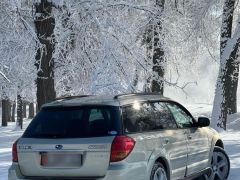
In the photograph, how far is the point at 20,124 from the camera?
35.8 meters

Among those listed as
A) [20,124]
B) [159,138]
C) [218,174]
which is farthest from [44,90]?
[20,124]

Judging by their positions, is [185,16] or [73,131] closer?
[73,131]

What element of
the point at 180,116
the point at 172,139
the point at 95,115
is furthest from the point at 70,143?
the point at 180,116

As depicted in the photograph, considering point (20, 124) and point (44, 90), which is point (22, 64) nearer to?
point (44, 90)

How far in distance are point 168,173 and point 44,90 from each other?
6.12 meters

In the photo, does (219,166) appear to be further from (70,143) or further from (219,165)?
(70,143)

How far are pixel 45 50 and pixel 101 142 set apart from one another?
6114 millimetres

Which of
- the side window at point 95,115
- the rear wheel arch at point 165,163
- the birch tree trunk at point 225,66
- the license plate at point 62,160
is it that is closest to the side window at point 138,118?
the side window at point 95,115

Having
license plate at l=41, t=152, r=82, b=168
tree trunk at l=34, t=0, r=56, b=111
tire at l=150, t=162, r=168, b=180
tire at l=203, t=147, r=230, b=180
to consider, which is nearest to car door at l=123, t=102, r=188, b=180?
tire at l=150, t=162, r=168, b=180

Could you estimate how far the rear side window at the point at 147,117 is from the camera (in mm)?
6582

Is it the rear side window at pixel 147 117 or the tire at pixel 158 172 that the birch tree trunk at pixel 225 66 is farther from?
the tire at pixel 158 172

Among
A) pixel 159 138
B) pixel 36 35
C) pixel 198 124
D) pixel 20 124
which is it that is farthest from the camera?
pixel 20 124

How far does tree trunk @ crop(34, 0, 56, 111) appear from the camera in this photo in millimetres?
11658

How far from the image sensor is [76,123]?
652 cm
